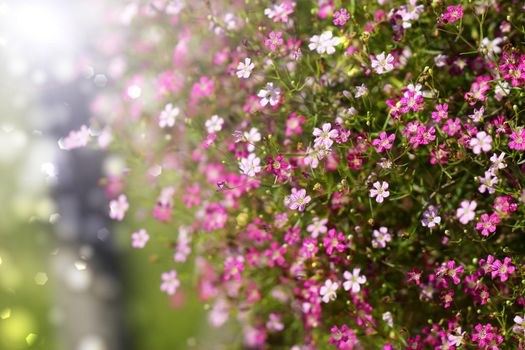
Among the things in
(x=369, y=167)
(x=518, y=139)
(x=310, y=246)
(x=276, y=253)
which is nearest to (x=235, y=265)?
(x=276, y=253)

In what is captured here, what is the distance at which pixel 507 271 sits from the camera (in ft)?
7.79

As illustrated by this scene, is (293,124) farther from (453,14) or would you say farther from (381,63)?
(453,14)

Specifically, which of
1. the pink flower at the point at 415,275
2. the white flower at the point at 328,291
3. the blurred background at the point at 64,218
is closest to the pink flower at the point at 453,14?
the pink flower at the point at 415,275

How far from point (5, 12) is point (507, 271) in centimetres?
376

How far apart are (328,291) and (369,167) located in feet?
1.87

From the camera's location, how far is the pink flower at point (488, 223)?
2366 millimetres

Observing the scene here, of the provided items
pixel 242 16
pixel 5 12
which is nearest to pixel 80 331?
pixel 5 12

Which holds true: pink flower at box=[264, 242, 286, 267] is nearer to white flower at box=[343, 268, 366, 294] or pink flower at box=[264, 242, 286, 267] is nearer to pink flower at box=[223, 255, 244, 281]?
pink flower at box=[223, 255, 244, 281]

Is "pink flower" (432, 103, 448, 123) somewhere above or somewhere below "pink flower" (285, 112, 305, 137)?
above

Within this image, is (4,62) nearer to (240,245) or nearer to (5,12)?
(5,12)

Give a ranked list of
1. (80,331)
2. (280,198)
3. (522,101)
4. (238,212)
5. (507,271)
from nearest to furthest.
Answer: (507,271) → (522,101) → (280,198) → (238,212) → (80,331)

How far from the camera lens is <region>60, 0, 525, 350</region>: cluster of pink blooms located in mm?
2416

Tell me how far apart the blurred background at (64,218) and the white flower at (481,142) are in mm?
2546

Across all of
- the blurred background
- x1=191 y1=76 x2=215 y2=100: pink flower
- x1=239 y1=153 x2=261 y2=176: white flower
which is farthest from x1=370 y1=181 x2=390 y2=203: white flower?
the blurred background
